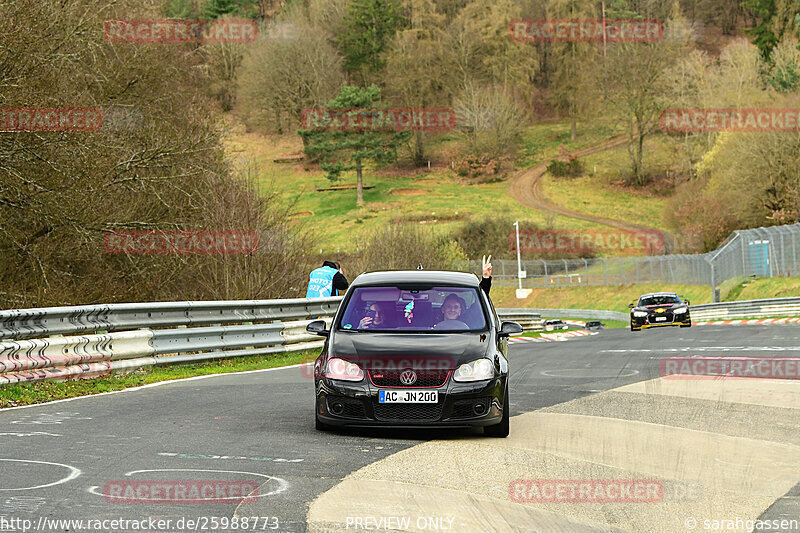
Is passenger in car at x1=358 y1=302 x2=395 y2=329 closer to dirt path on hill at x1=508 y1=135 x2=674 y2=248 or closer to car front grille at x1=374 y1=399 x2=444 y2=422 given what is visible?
car front grille at x1=374 y1=399 x2=444 y2=422

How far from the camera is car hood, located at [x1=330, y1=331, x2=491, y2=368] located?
30.0 feet

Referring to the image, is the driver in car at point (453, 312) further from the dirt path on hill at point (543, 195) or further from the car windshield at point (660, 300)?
the dirt path on hill at point (543, 195)

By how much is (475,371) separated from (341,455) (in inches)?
64.8

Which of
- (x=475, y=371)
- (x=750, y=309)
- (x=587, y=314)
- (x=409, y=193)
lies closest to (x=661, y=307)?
(x=750, y=309)

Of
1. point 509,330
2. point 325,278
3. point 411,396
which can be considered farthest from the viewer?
point 325,278

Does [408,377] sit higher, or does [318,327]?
[318,327]

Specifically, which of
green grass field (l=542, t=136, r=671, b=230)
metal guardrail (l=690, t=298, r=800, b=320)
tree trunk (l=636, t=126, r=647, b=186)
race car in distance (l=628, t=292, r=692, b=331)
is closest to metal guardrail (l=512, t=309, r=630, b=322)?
metal guardrail (l=690, t=298, r=800, b=320)

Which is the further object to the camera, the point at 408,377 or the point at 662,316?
the point at 662,316

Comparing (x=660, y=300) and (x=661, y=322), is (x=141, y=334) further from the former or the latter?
(x=660, y=300)

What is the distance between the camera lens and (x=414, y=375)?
29.6 ft

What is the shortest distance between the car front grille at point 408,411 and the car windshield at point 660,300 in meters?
29.3

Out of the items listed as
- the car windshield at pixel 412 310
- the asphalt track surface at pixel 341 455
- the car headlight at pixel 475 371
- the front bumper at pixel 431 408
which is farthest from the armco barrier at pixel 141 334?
the car headlight at pixel 475 371

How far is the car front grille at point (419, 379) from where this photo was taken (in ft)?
29.5

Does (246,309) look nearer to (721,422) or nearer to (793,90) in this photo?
(721,422)
